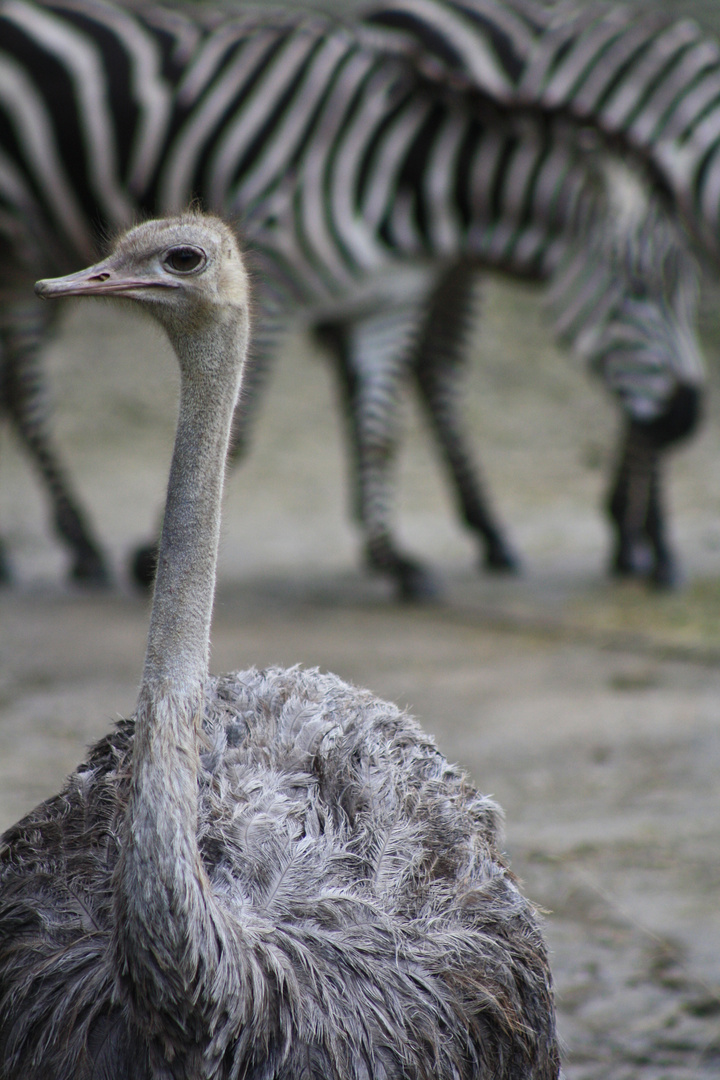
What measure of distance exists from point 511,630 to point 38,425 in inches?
99.9

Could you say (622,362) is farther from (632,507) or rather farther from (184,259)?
(184,259)

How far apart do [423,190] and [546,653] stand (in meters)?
2.14

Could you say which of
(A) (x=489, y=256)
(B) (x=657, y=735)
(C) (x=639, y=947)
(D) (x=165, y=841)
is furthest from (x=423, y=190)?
(D) (x=165, y=841)

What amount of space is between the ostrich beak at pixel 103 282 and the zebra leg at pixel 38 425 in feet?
16.1

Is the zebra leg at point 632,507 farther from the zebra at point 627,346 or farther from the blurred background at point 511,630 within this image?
the blurred background at point 511,630

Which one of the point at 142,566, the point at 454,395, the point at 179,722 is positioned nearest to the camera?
the point at 179,722

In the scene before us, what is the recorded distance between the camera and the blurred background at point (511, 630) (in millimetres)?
3334

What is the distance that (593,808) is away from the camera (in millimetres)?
4062

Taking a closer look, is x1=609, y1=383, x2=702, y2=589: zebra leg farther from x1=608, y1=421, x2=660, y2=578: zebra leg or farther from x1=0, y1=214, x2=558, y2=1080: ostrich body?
x1=0, y1=214, x2=558, y2=1080: ostrich body

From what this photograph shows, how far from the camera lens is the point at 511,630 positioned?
6027mm

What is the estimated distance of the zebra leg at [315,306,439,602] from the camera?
6.53 meters

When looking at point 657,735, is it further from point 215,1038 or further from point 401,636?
point 215,1038

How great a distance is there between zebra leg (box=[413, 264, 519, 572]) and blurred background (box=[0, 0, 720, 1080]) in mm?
243

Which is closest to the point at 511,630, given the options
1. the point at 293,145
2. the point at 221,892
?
the point at 293,145
